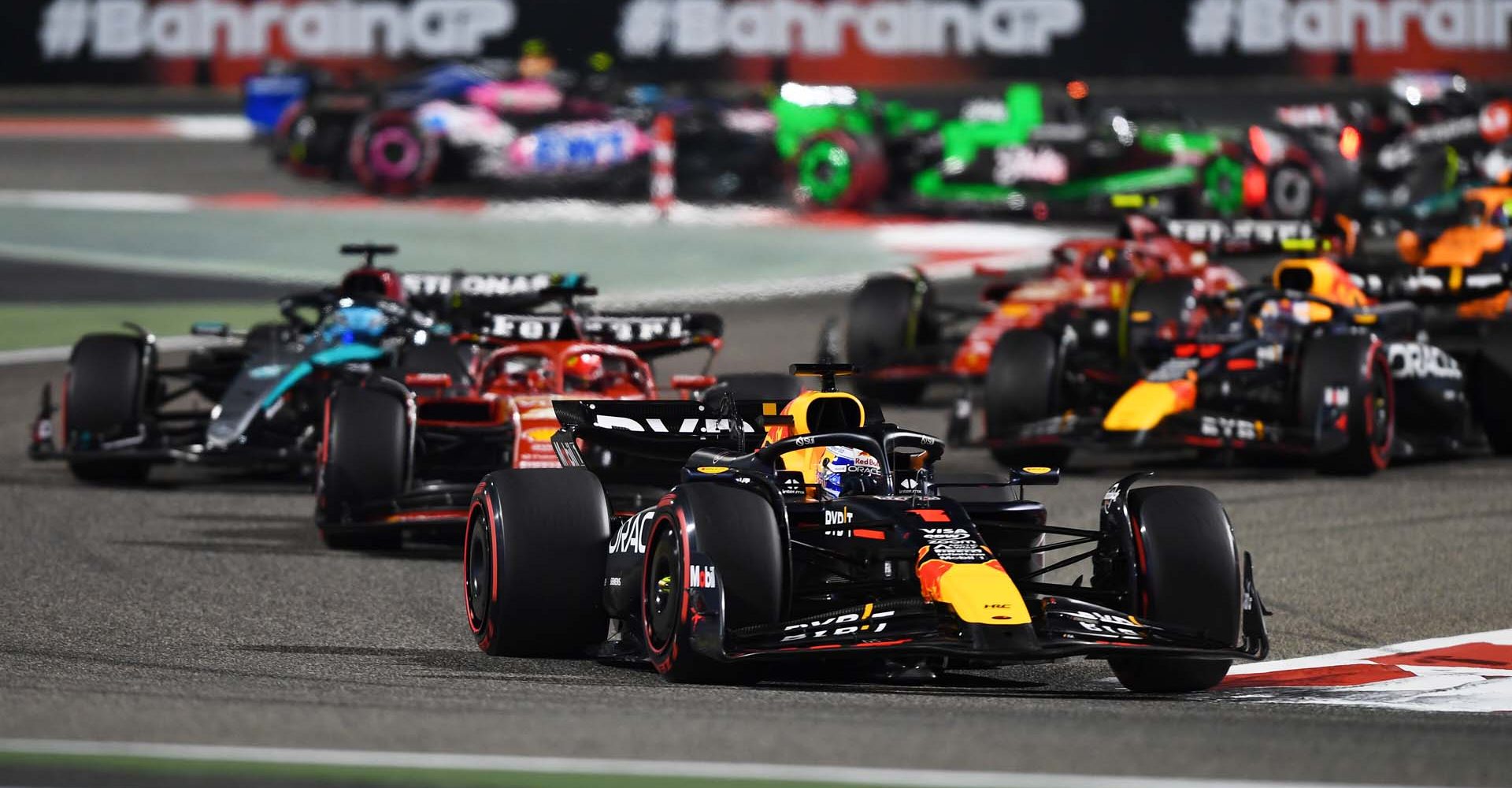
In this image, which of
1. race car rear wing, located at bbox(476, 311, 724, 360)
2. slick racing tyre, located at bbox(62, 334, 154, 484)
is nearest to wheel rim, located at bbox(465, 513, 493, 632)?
race car rear wing, located at bbox(476, 311, 724, 360)

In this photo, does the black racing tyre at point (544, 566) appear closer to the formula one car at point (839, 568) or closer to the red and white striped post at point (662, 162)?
the formula one car at point (839, 568)

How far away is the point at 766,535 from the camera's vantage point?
8836 millimetres

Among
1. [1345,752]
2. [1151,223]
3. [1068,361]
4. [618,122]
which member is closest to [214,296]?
[618,122]

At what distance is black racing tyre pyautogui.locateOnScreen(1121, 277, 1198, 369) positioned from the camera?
55.6 feet

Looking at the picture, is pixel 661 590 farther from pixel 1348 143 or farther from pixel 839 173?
pixel 1348 143

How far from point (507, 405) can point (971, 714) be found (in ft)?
18.9

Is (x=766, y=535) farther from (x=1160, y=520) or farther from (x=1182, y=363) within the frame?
(x=1182, y=363)

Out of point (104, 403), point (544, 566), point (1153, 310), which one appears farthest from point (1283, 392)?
point (544, 566)

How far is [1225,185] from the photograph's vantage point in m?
29.0

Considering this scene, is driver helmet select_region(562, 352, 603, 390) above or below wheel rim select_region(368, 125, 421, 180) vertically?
below

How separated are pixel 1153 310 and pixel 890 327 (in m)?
2.70

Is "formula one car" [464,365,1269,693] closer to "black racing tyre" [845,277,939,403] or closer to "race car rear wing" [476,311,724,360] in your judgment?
→ "race car rear wing" [476,311,724,360]

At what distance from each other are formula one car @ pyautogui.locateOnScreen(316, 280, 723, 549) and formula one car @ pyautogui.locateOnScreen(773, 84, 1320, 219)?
14.8 m

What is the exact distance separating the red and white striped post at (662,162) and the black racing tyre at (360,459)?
59.4 ft
